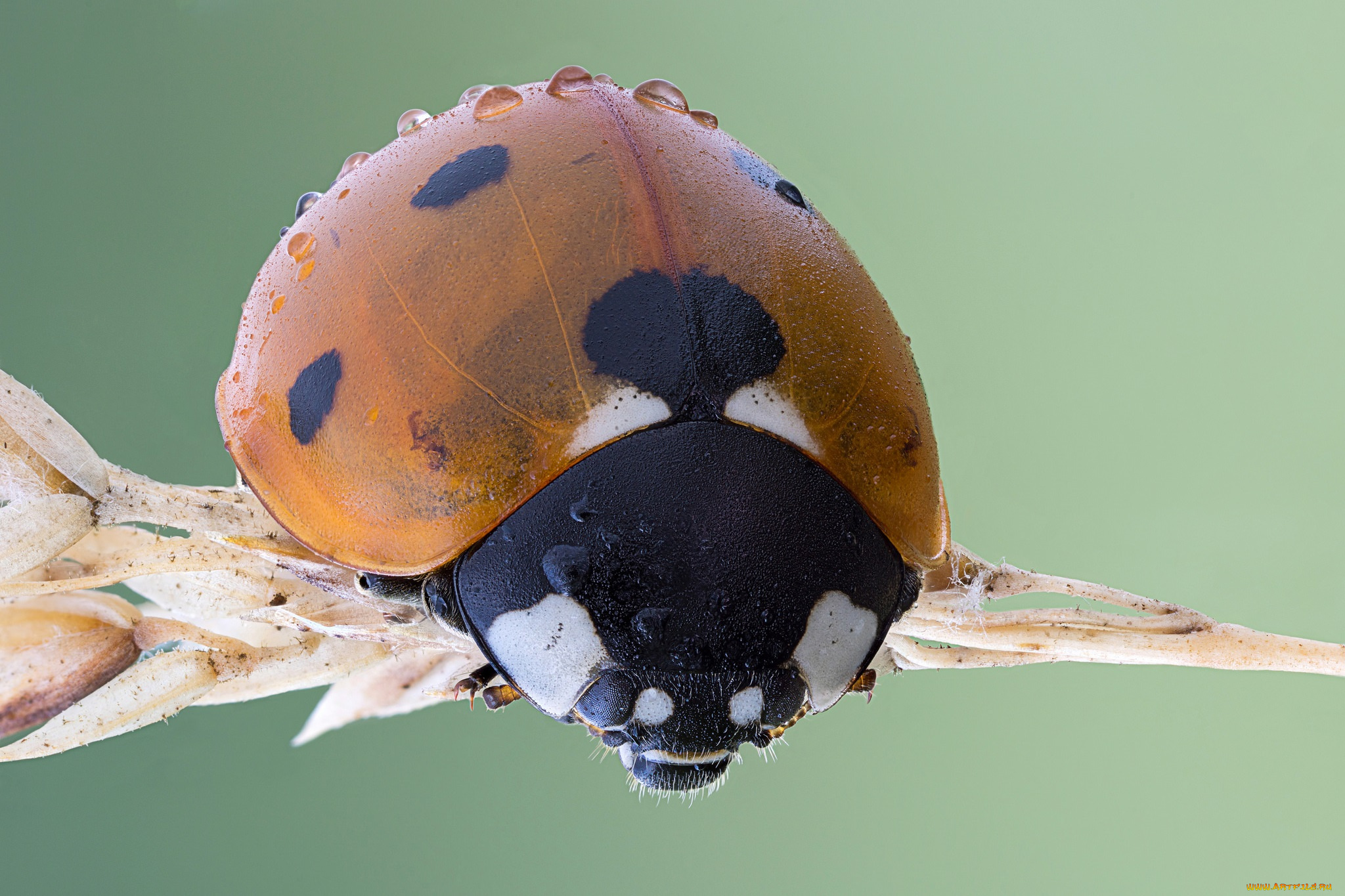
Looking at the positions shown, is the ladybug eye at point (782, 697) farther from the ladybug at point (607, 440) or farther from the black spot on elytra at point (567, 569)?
the black spot on elytra at point (567, 569)

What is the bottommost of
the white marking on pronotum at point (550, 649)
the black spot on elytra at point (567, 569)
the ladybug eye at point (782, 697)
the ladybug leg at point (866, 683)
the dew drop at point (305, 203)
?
the ladybug leg at point (866, 683)

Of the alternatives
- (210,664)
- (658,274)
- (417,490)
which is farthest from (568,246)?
(210,664)

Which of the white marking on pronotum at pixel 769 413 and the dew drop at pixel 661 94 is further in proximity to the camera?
the dew drop at pixel 661 94

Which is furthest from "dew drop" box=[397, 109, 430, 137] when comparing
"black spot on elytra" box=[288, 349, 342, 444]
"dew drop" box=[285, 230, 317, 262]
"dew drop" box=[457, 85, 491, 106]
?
"black spot on elytra" box=[288, 349, 342, 444]

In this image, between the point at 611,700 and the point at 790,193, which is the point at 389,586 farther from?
the point at 790,193

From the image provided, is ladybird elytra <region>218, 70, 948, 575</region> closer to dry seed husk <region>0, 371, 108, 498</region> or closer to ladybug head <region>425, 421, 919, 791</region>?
ladybug head <region>425, 421, 919, 791</region>

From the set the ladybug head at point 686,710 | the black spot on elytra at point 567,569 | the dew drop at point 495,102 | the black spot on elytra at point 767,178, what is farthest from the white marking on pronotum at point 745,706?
the dew drop at point 495,102
